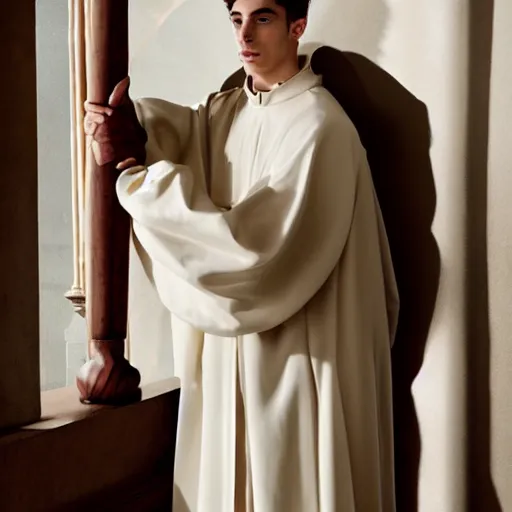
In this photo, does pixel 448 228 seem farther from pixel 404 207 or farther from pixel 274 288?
pixel 274 288

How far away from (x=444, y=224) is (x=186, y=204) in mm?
464

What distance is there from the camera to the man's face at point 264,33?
1.18 m

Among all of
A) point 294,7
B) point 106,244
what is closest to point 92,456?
point 106,244

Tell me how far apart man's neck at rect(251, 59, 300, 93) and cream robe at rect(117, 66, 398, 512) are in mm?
21

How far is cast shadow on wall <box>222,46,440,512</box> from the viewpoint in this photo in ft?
4.16

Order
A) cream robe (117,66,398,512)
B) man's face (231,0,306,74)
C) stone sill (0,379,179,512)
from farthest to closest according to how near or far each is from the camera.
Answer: man's face (231,0,306,74)
cream robe (117,66,398,512)
stone sill (0,379,179,512)

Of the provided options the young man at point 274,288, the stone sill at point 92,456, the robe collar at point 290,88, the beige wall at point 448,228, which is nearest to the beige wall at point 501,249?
the beige wall at point 448,228

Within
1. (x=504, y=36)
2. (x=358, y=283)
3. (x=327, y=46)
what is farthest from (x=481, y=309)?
(x=327, y=46)

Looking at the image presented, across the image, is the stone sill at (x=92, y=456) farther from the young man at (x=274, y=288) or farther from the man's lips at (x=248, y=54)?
the man's lips at (x=248, y=54)

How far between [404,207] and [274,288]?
34cm

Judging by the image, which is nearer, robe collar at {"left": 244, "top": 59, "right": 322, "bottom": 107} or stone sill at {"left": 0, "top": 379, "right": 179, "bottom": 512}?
stone sill at {"left": 0, "top": 379, "right": 179, "bottom": 512}

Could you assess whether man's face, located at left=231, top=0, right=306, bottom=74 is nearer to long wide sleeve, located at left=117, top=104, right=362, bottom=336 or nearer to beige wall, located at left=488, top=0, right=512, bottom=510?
long wide sleeve, located at left=117, top=104, right=362, bottom=336

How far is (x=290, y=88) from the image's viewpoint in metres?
1.22

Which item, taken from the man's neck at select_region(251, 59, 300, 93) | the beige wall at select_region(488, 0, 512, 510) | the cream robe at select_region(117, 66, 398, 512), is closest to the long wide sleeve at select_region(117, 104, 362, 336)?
the cream robe at select_region(117, 66, 398, 512)
